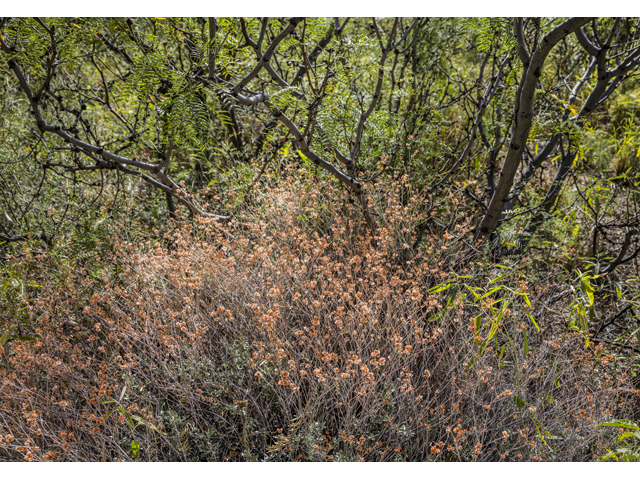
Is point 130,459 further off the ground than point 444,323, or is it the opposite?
point 444,323

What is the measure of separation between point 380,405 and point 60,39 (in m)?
2.03

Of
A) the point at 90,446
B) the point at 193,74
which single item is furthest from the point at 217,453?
the point at 193,74

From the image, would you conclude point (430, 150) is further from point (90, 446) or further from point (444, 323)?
point (90, 446)

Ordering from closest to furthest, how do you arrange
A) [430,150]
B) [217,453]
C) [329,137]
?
[217,453] < [329,137] < [430,150]

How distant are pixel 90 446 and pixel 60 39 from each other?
5.55 ft

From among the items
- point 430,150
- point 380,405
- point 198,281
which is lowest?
point 380,405

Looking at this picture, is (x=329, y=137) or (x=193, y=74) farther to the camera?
(x=329, y=137)

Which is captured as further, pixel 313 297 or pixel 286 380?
pixel 313 297

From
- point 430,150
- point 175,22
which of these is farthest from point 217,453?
point 430,150

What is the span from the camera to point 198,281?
5.90ft

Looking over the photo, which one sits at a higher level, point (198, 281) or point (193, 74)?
point (193, 74)

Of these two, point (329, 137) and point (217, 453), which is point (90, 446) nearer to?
point (217, 453)
